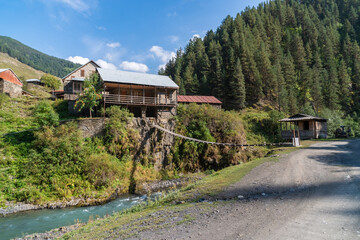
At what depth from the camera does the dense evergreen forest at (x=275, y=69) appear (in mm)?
42188

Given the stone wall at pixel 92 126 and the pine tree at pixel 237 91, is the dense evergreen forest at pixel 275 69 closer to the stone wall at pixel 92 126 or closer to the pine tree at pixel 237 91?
the pine tree at pixel 237 91

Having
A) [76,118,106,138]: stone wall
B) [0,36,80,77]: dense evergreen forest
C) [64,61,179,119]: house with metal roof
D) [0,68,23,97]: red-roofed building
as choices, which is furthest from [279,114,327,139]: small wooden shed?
[0,36,80,77]: dense evergreen forest

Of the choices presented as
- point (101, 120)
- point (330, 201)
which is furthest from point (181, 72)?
point (330, 201)

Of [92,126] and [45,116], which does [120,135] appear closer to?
[92,126]

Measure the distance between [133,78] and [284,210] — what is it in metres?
23.1

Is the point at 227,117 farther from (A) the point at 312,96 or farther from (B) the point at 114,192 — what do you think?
(A) the point at 312,96

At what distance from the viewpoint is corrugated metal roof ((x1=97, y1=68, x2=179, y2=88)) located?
2268 centimetres

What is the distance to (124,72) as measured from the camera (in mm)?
26328

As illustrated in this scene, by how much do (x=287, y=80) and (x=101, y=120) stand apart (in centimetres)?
4563

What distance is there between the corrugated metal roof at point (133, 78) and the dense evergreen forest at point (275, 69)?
1940 cm

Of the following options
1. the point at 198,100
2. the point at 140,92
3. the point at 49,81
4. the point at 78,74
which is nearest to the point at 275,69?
the point at 198,100

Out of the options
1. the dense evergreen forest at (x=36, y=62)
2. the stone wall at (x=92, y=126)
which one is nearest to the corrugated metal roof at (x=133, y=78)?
the stone wall at (x=92, y=126)

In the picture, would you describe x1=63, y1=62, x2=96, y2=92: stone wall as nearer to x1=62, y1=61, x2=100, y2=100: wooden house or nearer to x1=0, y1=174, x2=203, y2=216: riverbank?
x1=62, y1=61, x2=100, y2=100: wooden house

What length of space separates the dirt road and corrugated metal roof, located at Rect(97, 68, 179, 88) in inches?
709
